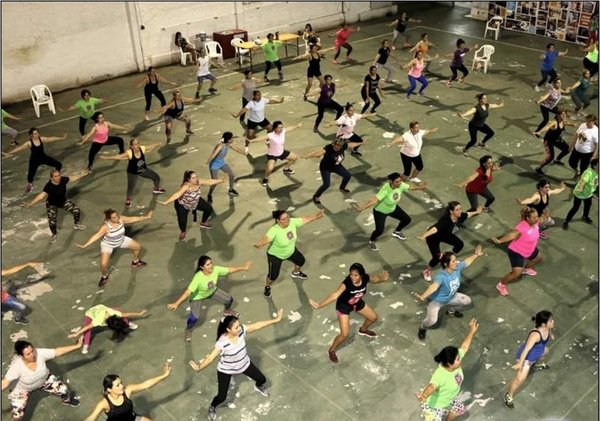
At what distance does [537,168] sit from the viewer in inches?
454

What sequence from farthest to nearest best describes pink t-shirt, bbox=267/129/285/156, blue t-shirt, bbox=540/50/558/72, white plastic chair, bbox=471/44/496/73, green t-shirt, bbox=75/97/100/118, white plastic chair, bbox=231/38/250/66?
white plastic chair, bbox=231/38/250/66, white plastic chair, bbox=471/44/496/73, blue t-shirt, bbox=540/50/558/72, green t-shirt, bbox=75/97/100/118, pink t-shirt, bbox=267/129/285/156

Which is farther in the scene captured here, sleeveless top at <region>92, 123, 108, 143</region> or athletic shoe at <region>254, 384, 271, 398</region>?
sleeveless top at <region>92, 123, 108, 143</region>

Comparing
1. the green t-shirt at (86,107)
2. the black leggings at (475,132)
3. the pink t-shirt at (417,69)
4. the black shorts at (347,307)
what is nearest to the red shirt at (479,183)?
the black leggings at (475,132)

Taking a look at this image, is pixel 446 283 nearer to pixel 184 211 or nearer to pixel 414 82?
pixel 184 211

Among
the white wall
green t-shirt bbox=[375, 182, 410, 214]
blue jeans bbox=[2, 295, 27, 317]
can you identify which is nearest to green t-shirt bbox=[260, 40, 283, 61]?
the white wall

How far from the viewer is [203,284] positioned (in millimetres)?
6918

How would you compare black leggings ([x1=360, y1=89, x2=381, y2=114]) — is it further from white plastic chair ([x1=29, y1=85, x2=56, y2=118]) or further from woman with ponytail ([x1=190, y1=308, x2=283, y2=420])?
Result: woman with ponytail ([x1=190, y1=308, x2=283, y2=420])

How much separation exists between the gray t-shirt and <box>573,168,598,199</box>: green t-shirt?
7863mm

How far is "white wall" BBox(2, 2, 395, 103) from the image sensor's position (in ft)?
50.7

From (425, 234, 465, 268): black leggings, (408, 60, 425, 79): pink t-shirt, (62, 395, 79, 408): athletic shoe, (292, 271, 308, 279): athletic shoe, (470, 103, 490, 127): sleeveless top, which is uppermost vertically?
(408, 60, 425, 79): pink t-shirt

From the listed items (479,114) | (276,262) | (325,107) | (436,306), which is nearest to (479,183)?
(479,114)

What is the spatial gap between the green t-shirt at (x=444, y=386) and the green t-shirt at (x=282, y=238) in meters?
2.81

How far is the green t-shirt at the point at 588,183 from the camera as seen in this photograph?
895 cm

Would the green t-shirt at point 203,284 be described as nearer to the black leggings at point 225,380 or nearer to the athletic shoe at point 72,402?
the black leggings at point 225,380
